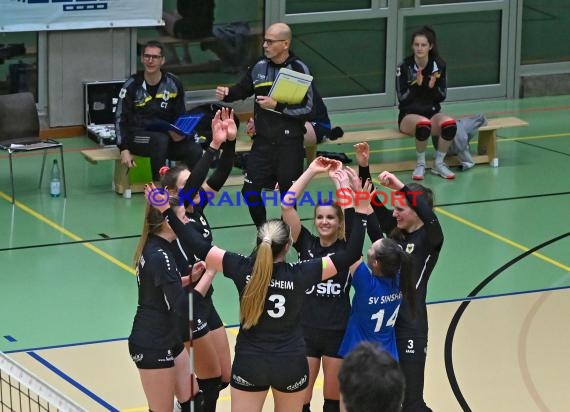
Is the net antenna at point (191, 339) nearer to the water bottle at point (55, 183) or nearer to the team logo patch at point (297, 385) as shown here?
the team logo patch at point (297, 385)

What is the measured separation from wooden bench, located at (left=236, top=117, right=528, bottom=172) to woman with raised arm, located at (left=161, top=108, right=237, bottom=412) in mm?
6760

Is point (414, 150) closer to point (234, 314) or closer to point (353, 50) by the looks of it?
point (353, 50)

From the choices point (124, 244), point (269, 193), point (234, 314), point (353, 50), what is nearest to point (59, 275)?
point (124, 244)

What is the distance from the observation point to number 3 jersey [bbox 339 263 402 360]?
7.48 metres

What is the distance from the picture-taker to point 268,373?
23.0ft

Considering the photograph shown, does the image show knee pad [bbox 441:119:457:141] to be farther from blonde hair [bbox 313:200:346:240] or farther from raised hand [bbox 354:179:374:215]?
blonde hair [bbox 313:200:346:240]

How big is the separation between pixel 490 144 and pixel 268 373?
9768mm

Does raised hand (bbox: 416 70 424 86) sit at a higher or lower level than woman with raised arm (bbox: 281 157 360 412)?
higher

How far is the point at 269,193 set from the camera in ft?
48.5

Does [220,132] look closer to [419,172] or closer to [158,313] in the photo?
[158,313]

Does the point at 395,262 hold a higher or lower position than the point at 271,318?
higher

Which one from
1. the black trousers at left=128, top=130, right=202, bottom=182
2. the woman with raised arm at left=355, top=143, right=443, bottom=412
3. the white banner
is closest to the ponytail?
the woman with raised arm at left=355, top=143, right=443, bottom=412

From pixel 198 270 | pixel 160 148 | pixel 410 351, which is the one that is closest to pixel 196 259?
pixel 198 270

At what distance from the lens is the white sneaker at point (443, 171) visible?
15492mm
